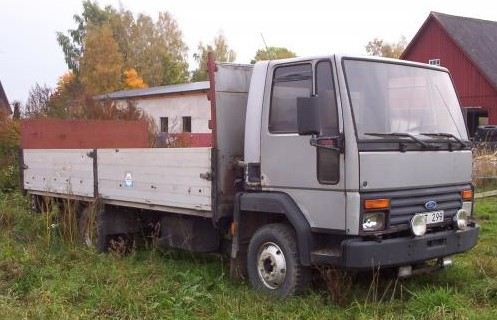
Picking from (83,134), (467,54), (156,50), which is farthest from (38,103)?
(156,50)

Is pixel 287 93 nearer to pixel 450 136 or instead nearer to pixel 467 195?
pixel 450 136

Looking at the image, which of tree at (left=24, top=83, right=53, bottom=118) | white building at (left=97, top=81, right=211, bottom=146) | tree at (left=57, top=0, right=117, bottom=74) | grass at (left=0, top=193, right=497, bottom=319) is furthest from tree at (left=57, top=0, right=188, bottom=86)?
grass at (left=0, top=193, right=497, bottom=319)

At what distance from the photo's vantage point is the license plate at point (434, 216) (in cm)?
565

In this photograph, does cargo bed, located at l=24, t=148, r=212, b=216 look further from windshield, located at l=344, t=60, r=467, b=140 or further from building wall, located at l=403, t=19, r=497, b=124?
building wall, located at l=403, t=19, r=497, b=124

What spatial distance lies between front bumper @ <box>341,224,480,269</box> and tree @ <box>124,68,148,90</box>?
47.7 metres

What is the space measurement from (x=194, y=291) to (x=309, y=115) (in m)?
2.12

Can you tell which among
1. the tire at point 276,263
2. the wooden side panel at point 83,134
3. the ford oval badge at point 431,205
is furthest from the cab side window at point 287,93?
the wooden side panel at point 83,134

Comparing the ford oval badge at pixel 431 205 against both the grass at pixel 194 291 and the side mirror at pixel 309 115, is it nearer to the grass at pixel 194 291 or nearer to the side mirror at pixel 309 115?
the grass at pixel 194 291

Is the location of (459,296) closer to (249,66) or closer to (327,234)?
(327,234)

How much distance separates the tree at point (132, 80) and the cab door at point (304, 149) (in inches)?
1851

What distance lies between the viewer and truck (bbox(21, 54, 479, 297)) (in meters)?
5.30

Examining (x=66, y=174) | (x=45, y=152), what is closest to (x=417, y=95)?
(x=66, y=174)

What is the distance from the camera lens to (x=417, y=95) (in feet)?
19.6

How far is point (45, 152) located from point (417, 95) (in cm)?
579
